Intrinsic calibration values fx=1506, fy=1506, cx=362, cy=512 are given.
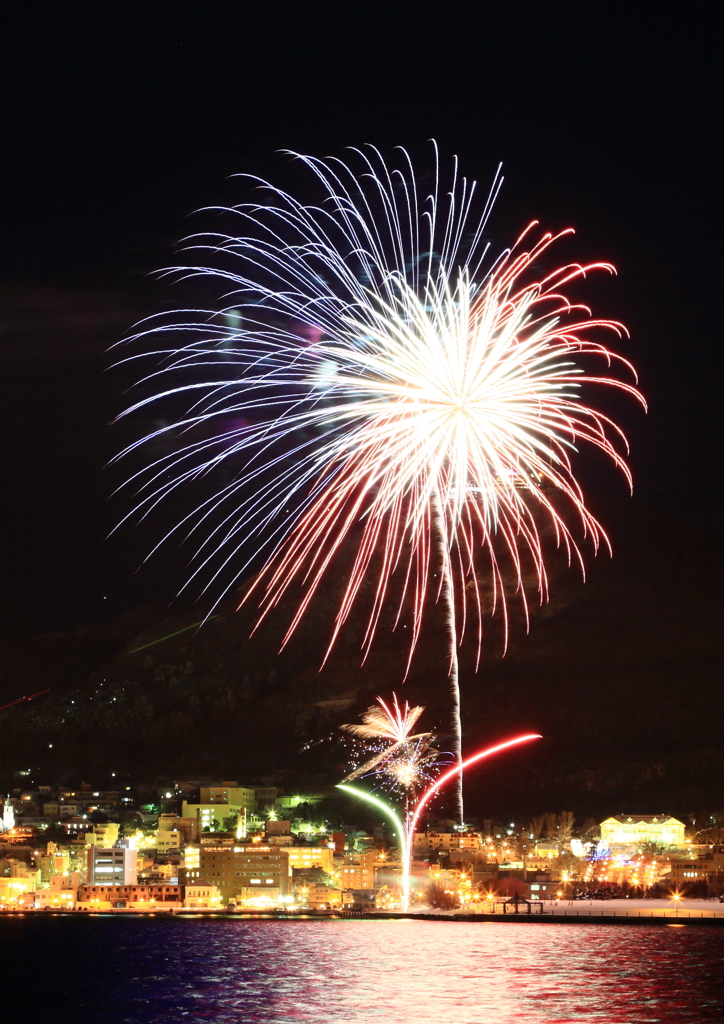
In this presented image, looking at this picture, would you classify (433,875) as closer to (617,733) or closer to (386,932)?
(386,932)

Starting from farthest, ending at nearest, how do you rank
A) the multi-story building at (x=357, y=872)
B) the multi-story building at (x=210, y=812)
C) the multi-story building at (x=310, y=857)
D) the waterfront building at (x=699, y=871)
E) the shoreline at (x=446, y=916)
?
1. the multi-story building at (x=210, y=812)
2. the multi-story building at (x=310, y=857)
3. the waterfront building at (x=699, y=871)
4. the multi-story building at (x=357, y=872)
5. the shoreline at (x=446, y=916)

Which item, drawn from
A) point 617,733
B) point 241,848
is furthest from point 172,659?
point 241,848

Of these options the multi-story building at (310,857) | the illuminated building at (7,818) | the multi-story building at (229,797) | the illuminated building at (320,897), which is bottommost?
the illuminated building at (320,897)

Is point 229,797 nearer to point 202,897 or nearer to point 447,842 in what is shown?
point 447,842

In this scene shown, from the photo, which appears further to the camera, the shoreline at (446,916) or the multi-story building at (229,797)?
the multi-story building at (229,797)

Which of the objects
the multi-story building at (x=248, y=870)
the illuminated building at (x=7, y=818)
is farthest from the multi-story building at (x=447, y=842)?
the illuminated building at (x=7, y=818)

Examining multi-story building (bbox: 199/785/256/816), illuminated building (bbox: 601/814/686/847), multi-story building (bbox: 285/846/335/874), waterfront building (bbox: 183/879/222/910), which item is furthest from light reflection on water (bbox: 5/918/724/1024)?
multi-story building (bbox: 199/785/256/816)

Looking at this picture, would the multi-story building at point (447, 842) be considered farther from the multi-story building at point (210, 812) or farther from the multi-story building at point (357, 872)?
the multi-story building at point (210, 812)

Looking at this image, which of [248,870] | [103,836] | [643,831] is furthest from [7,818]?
[643,831]
